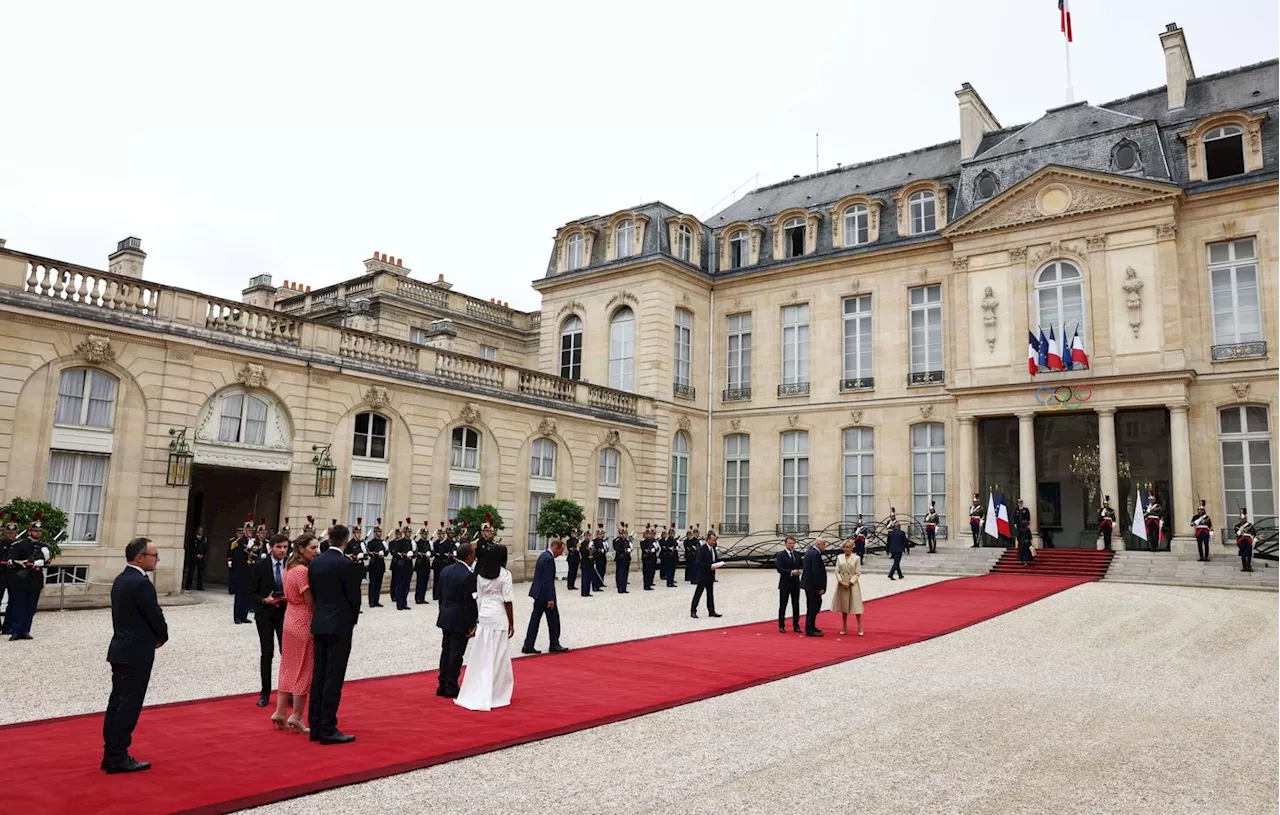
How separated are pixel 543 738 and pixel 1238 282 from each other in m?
22.2

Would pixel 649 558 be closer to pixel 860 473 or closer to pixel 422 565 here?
pixel 422 565

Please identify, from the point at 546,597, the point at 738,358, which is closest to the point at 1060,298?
the point at 738,358

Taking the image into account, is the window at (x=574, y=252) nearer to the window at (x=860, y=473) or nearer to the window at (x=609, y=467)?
the window at (x=609, y=467)

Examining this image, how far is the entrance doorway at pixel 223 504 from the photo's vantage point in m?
19.1

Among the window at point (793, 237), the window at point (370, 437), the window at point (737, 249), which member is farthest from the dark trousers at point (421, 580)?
the window at point (793, 237)

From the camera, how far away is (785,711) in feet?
26.2

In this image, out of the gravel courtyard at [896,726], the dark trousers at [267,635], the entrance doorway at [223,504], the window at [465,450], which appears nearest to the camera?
the gravel courtyard at [896,726]

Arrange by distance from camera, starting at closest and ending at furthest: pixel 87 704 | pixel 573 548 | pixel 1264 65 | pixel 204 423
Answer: pixel 87 704, pixel 204 423, pixel 573 548, pixel 1264 65

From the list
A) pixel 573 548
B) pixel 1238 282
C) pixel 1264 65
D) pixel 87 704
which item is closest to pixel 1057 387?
pixel 1238 282

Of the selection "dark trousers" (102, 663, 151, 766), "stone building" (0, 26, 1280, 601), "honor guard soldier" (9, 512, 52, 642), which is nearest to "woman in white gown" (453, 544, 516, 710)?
→ "dark trousers" (102, 663, 151, 766)

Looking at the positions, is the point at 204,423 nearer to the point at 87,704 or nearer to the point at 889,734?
the point at 87,704

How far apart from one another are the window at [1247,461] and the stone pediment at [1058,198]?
5.57 meters

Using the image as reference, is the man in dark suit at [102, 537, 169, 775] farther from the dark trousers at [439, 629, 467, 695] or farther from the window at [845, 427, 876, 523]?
the window at [845, 427, 876, 523]

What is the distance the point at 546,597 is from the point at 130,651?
5542 mm
